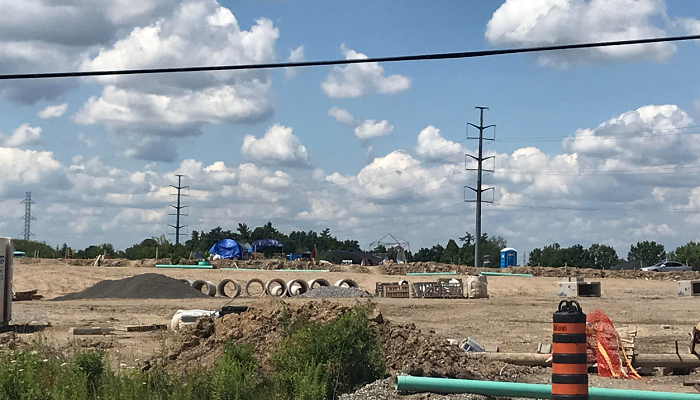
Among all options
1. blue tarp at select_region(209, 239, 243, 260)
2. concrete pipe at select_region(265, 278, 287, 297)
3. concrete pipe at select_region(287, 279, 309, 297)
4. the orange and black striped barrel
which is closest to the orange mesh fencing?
the orange and black striped barrel

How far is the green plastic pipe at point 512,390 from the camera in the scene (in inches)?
376

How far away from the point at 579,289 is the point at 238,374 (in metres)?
32.0

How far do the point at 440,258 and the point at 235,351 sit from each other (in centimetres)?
10053

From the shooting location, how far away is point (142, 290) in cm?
3706

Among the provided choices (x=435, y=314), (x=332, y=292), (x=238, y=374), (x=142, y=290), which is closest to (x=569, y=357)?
(x=238, y=374)

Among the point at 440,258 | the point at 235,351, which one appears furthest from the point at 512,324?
the point at 440,258

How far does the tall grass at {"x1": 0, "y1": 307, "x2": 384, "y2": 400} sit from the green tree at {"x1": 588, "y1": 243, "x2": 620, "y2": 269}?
10274 centimetres

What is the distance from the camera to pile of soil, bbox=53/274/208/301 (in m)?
36.6

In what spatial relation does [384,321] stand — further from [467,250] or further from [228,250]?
[467,250]

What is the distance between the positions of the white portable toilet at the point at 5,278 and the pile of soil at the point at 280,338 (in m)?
7.59

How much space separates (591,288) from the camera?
133ft

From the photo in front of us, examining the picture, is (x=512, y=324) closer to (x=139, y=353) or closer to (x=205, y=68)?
(x=139, y=353)

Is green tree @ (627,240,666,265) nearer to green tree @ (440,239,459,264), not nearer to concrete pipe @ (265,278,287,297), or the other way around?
green tree @ (440,239,459,264)

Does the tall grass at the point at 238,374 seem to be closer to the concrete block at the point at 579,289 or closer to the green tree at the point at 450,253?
the concrete block at the point at 579,289
